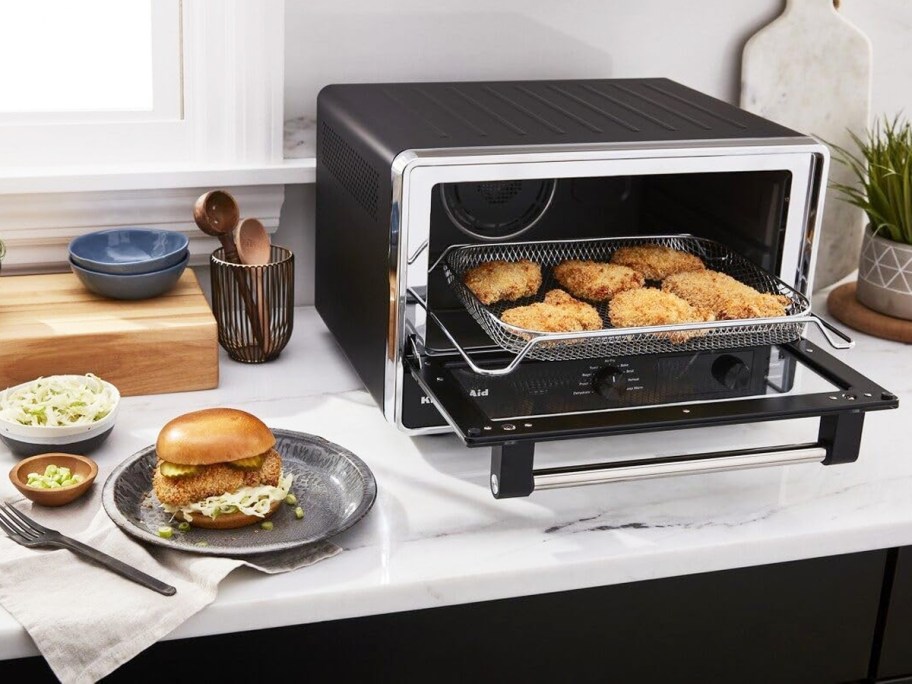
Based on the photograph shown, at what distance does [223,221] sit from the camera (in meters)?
1.42

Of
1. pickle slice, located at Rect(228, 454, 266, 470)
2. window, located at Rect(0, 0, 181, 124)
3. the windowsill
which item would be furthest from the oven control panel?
window, located at Rect(0, 0, 181, 124)

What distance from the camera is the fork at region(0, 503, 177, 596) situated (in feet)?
3.22

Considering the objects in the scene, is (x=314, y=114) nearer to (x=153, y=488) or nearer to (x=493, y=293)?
(x=493, y=293)

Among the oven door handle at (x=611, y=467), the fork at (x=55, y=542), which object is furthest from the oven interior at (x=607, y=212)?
the fork at (x=55, y=542)

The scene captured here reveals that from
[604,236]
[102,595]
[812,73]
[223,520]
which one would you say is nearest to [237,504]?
[223,520]

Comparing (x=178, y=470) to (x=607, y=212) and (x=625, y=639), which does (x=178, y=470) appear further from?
(x=607, y=212)

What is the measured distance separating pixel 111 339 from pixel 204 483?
1.00 ft

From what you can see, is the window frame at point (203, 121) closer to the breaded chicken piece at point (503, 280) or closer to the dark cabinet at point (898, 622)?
the breaded chicken piece at point (503, 280)

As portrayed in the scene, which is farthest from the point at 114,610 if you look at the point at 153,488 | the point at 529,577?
the point at 529,577

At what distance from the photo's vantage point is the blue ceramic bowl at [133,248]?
1383mm

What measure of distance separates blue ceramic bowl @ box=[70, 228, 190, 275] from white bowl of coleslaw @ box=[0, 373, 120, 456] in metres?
0.20

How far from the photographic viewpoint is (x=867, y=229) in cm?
162

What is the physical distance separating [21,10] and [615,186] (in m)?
0.77

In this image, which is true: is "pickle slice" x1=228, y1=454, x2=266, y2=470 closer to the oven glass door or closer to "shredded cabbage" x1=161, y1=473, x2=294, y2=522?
"shredded cabbage" x1=161, y1=473, x2=294, y2=522
